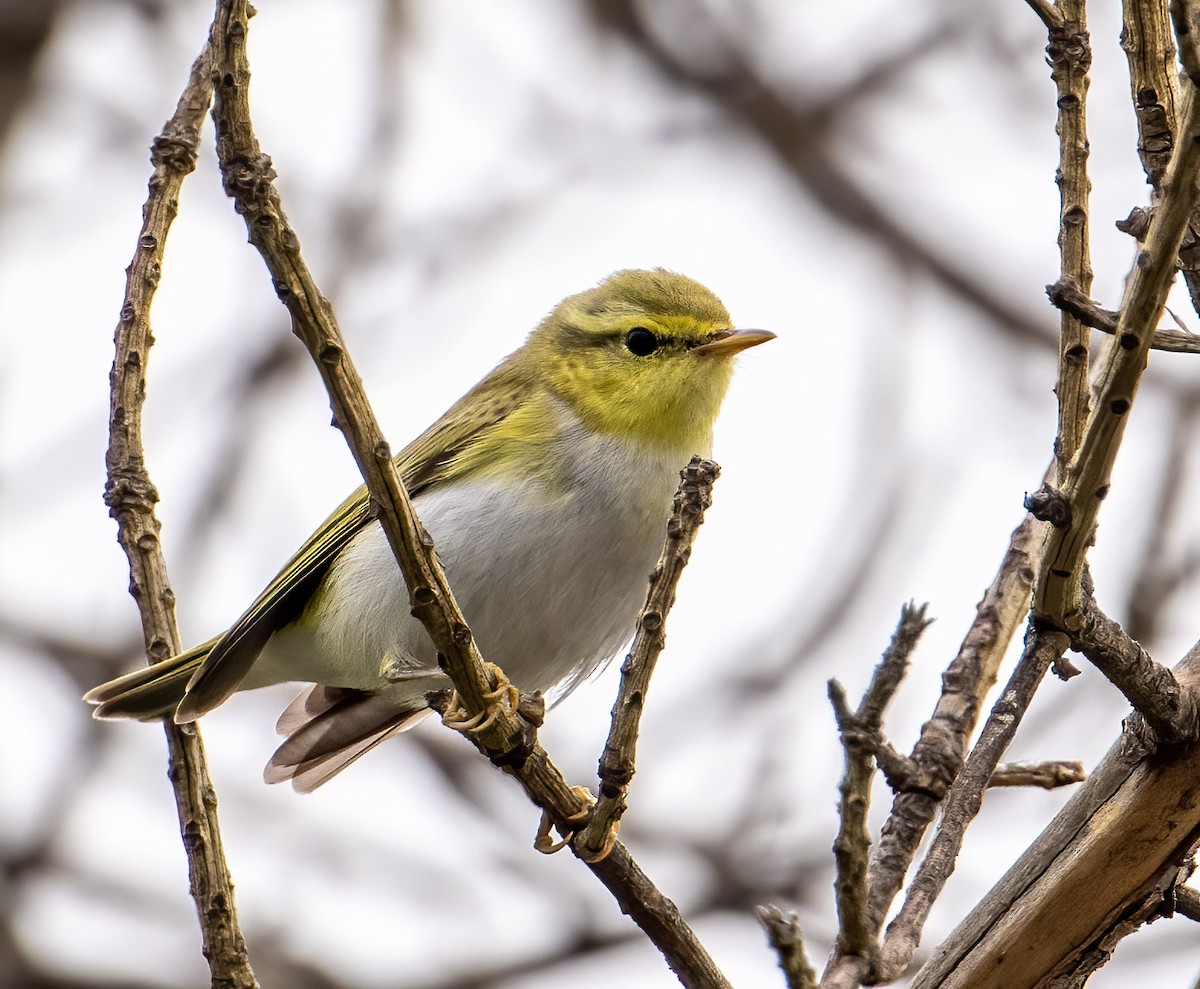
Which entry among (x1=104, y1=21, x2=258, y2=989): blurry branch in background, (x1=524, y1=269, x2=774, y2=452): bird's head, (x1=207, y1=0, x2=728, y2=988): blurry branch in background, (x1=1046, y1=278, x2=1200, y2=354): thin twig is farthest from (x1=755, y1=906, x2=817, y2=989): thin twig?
(x1=524, y1=269, x2=774, y2=452): bird's head

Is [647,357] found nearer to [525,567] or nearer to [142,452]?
[525,567]

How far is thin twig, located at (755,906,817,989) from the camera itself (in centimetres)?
216

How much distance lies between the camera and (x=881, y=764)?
295 cm

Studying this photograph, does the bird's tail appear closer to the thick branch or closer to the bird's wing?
the bird's wing

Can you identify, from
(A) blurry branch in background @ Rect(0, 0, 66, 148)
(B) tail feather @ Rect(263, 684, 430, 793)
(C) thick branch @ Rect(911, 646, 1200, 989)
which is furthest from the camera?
(A) blurry branch in background @ Rect(0, 0, 66, 148)

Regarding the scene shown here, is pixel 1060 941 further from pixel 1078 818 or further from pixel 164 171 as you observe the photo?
pixel 164 171

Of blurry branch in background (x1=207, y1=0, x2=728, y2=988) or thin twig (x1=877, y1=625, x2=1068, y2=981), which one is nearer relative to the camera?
blurry branch in background (x1=207, y1=0, x2=728, y2=988)

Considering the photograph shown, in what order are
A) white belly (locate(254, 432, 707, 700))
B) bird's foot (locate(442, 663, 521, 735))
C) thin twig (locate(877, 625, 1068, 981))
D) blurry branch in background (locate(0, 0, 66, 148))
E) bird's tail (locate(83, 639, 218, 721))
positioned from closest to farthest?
bird's foot (locate(442, 663, 521, 735)) < thin twig (locate(877, 625, 1068, 981)) < white belly (locate(254, 432, 707, 700)) < bird's tail (locate(83, 639, 218, 721)) < blurry branch in background (locate(0, 0, 66, 148))

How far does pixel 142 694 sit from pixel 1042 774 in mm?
2534

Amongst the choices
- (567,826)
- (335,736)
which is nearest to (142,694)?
(335,736)

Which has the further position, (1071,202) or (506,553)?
(506,553)

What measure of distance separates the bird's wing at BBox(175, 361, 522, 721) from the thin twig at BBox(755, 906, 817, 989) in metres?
2.03

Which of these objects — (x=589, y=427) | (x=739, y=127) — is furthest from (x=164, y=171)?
(x=739, y=127)

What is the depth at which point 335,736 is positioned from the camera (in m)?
4.25
